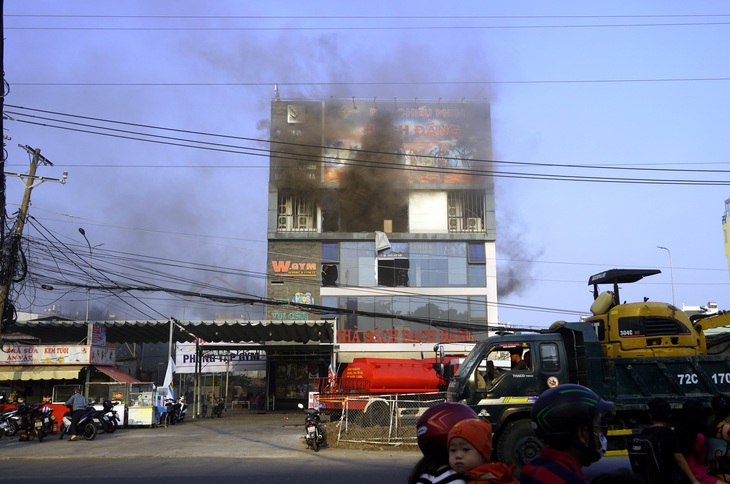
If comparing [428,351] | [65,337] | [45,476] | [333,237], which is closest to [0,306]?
[45,476]

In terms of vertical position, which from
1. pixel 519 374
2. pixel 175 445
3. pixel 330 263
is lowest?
pixel 175 445

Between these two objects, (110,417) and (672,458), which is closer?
(672,458)

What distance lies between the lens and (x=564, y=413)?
2.93 meters

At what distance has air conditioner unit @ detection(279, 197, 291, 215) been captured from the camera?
160ft

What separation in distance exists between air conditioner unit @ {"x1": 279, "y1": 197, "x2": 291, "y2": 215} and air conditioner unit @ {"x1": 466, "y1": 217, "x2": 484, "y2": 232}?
13493 mm

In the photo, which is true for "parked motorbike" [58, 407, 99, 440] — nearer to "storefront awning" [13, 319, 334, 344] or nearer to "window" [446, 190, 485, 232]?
"storefront awning" [13, 319, 334, 344]

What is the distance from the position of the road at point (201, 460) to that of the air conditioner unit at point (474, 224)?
97.7 ft

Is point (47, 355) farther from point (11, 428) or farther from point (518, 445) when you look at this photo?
point (518, 445)

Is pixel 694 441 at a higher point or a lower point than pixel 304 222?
lower

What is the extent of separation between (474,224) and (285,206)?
1426 cm

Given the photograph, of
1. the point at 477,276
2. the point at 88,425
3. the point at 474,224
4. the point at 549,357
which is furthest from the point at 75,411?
the point at 474,224

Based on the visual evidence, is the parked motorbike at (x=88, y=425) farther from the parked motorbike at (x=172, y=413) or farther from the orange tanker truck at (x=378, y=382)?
the orange tanker truck at (x=378, y=382)

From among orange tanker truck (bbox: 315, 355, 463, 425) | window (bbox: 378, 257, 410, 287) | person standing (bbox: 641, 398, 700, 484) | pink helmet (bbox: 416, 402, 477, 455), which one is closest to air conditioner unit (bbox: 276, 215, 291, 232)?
window (bbox: 378, 257, 410, 287)

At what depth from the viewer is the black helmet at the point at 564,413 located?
2922 millimetres
